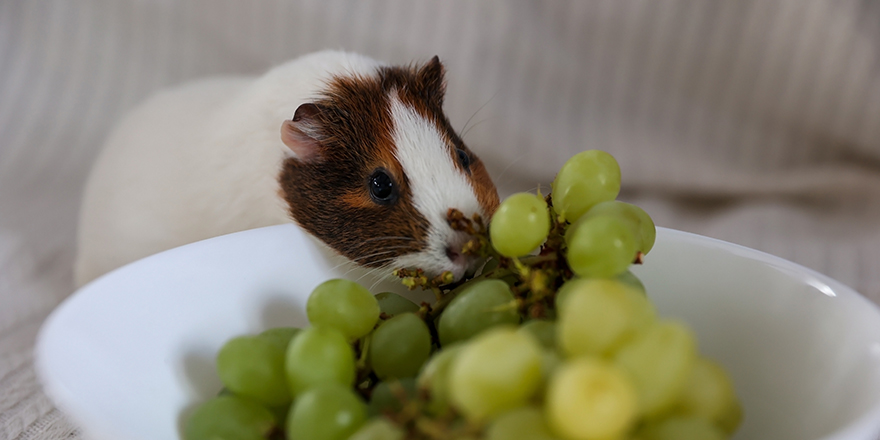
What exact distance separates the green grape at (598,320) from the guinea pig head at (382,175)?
35cm

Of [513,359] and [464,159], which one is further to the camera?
[464,159]

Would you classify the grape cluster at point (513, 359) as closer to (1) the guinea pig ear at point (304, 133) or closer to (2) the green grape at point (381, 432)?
(2) the green grape at point (381, 432)

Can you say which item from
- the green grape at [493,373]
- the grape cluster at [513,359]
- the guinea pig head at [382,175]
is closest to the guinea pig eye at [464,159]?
the guinea pig head at [382,175]

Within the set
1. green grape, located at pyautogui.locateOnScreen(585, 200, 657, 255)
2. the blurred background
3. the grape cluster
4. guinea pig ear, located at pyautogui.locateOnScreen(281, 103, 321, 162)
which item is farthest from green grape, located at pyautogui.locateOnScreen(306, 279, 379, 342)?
the blurred background

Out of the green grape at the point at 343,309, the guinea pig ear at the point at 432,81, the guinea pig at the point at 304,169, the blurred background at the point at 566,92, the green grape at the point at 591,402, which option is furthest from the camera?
the blurred background at the point at 566,92

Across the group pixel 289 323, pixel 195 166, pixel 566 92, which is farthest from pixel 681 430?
pixel 566 92

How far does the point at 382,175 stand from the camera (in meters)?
0.84

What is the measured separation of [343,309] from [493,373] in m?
0.22

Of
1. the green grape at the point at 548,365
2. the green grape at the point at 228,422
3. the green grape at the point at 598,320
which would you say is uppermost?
the green grape at the point at 598,320

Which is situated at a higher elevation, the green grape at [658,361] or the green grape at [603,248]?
the green grape at [603,248]

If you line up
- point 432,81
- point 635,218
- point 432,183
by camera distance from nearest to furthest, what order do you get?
1. point 635,218
2. point 432,183
3. point 432,81

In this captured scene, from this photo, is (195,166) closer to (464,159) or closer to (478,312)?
(464,159)

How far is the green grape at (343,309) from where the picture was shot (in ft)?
1.83

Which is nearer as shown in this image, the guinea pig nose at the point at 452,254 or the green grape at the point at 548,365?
the green grape at the point at 548,365
